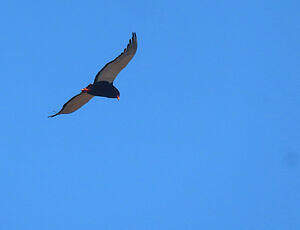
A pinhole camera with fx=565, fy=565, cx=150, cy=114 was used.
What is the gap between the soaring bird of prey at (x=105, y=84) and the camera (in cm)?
2506

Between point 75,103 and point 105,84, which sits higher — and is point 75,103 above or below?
above

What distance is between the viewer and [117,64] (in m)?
25.5

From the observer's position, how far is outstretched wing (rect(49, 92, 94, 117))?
28125 mm

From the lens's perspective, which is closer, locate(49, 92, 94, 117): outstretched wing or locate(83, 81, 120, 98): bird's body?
locate(83, 81, 120, 98): bird's body

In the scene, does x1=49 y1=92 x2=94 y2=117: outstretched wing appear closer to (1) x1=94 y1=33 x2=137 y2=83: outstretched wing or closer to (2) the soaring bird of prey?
(2) the soaring bird of prey

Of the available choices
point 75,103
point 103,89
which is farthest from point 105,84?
point 75,103

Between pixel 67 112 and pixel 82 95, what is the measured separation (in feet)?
4.62

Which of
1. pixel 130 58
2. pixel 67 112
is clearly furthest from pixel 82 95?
pixel 130 58

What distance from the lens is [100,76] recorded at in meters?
26.0

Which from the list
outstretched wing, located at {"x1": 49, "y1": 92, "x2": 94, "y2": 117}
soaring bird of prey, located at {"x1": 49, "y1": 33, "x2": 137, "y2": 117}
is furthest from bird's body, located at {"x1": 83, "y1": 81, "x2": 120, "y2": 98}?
outstretched wing, located at {"x1": 49, "y1": 92, "x2": 94, "y2": 117}

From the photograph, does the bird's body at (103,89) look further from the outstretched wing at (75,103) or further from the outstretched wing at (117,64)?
the outstretched wing at (75,103)

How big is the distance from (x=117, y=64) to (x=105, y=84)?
157 centimetres

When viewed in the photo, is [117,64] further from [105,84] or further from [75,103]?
[75,103]

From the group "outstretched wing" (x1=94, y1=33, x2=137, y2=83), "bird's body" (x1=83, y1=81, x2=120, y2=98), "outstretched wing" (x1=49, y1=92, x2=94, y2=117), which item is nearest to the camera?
"outstretched wing" (x1=94, y1=33, x2=137, y2=83)
